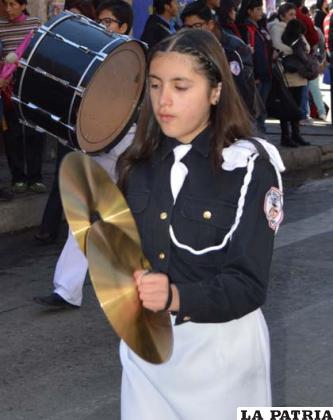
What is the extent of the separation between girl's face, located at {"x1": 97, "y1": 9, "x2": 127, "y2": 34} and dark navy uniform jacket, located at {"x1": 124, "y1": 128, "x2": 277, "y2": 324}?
4401 millimetres

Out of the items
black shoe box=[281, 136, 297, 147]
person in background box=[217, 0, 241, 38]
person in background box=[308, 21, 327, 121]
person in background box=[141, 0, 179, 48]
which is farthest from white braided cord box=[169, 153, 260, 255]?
person in background box=[308, 21, 327, 121]

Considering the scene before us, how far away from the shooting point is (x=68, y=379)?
17.8ft

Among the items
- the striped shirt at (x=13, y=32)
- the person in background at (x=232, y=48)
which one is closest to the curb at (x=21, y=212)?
the striped shirt at (x=13, y=32)

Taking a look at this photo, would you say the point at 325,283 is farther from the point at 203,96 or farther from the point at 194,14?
the point at 203,96

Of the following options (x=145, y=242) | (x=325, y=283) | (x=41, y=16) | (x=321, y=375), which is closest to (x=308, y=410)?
(x=145, y=242)

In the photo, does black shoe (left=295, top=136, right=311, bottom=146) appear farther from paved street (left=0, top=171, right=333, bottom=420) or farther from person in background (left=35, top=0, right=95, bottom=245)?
person in background (left=35, top=0, right=95, bottom=245)

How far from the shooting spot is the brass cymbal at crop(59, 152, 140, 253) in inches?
96.3

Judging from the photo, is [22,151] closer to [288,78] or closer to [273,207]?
[288,78]

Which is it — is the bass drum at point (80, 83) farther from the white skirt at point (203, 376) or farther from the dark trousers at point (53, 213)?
the white skirt at point (203, 376)

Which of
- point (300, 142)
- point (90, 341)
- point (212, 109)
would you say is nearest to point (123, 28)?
point (90, 341)

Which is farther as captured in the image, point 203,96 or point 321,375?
point 321,375

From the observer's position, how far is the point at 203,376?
8.96 feet

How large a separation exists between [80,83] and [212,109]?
130 inches

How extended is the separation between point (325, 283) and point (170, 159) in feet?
14.8
